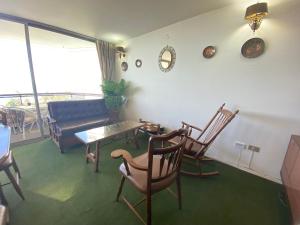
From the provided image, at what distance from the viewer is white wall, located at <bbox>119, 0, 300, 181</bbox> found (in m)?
1.93

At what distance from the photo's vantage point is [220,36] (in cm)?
244

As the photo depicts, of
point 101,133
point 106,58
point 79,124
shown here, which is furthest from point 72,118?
point 106,58

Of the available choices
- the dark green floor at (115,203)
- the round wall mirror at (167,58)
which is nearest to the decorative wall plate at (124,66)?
the round wall mirror at (167,58)

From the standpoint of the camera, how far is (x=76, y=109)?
3504mm

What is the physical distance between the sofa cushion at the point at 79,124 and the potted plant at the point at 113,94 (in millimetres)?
512

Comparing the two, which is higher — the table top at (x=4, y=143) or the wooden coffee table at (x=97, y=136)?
the table top at (x=4, y=143)

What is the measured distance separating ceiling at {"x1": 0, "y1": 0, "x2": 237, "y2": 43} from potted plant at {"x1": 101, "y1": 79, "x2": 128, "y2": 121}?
50.4 inches

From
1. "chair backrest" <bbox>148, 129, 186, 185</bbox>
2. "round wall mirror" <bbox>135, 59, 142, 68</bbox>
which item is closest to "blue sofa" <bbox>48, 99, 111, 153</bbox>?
"round wall mirror" <bbox>135, 59, 142, 68</bbox>

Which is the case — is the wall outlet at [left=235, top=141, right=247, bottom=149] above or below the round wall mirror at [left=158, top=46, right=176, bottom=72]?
below

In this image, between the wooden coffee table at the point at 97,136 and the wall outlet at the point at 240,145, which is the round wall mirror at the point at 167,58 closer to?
the wooden coffee table at the point at 97,136

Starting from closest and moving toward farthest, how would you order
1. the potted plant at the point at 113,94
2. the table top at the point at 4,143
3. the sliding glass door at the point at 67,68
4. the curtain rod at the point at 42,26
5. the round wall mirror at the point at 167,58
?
the table top at the point at 4,143, the curtain rod at the point at 42,26, the round wall mirror at the point at 167,58, the potted plant at the point at 113,94, the sliding glass door at the point at 67,68

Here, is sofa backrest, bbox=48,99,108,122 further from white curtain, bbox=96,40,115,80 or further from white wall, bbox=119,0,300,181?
white wall, bbox=119,0,300,181

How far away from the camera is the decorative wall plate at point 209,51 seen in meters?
2.53

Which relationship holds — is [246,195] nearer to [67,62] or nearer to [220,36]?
[220,36]
